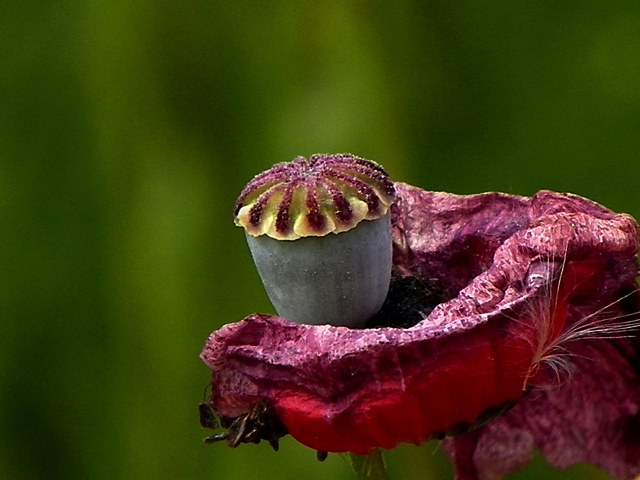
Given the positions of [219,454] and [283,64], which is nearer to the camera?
[283,64]

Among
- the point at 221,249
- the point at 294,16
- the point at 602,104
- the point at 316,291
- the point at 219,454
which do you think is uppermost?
the point at 294,16

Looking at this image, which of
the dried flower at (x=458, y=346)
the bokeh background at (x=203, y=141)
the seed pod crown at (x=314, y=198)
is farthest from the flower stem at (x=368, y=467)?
the bokeh background at (x=203, y=141)

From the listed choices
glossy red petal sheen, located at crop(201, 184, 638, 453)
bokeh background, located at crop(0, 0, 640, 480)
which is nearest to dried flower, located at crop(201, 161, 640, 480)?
glossy red petal sheen, located at crop(201, 184, 638, 453)

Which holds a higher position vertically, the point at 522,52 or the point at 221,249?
the point at 522,52

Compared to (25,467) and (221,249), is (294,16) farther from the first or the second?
(25,467)

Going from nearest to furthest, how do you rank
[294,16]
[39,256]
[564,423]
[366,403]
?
[366,403]
[564,423]
[294,16]
[39,256]

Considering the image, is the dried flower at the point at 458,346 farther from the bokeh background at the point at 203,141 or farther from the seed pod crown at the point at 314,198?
the bokeh background at the point at 203,141

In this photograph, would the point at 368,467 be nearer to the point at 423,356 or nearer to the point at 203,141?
the point at 423,356

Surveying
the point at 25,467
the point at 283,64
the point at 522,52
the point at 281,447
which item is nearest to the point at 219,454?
the point at 281,447
